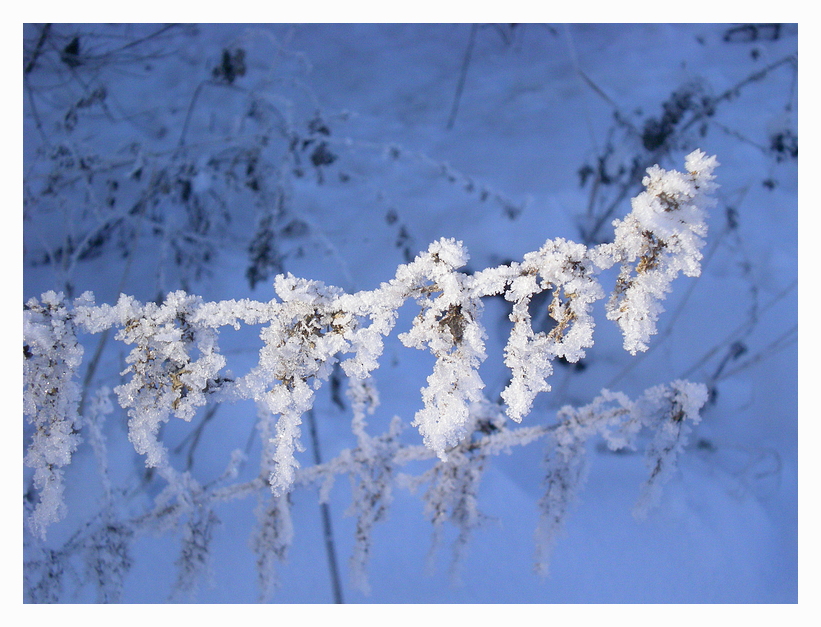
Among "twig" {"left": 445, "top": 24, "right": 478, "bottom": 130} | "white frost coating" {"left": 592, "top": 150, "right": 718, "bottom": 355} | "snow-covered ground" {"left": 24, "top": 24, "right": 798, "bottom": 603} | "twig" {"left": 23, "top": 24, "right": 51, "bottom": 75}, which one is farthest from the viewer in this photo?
"twig" {"left": 445, "top": 24, "right": 478, "bottom": 130}

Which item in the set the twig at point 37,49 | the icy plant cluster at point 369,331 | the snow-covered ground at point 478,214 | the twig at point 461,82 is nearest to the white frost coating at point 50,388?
the icy plant cluster at point 369,331

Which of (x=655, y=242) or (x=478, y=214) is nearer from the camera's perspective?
(x=655, y=242)

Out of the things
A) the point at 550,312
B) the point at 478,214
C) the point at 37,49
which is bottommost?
the point at 550,312

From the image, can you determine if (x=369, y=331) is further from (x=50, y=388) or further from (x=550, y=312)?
(x=50, y=388)

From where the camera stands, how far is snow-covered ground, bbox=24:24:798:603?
1.03 m

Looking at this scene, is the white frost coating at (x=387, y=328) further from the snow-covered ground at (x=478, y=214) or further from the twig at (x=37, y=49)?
the twig at (x=37, y=49)

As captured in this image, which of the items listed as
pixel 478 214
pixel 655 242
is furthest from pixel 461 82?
pixel 655 242

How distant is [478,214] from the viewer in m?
1.44

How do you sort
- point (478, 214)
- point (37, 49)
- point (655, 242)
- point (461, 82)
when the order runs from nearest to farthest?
point (655, 242)
point (37, 49)
point (478, 214)
point (461, 82)

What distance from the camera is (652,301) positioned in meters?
0.32

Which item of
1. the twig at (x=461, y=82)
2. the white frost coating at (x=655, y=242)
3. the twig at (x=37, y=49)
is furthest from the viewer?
the twig at (x=461, y=82)

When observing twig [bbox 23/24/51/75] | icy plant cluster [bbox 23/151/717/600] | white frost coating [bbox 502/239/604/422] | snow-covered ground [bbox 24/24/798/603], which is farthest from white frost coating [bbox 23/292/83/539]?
twig [bbox 23/24/51/75]

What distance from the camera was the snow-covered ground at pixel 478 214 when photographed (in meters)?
1.03

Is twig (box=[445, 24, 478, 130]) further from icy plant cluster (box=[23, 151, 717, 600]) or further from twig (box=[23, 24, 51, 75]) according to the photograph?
icy plant cluster (box=[23, 151, 717, 600])
